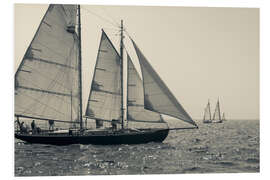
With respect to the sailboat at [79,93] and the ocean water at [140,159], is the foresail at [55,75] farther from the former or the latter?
the ocean water at [140,159]

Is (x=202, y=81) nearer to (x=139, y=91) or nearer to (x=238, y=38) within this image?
(x=238, y=38)

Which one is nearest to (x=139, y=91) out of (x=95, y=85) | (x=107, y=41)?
(x=95, y=85)

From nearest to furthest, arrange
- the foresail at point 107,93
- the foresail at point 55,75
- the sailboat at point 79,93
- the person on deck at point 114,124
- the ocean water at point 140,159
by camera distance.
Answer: the ocean water at point 140,159, the sailboat at point 79,93, the foresail at point 55,75, the foresail at point 107,93, the person on deck at point 114,124

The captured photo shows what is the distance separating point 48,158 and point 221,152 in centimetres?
471

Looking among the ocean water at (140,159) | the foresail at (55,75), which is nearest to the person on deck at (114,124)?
the ocean water at (140,159)

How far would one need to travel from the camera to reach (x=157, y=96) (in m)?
13.3

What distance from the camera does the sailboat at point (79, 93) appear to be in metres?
12.6

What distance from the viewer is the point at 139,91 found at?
47.2ft

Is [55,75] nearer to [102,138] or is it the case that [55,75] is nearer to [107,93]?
[107,93]

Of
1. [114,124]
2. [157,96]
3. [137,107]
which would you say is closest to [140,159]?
[157,96]

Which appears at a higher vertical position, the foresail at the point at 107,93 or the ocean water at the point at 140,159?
the foresail at the point at 107,93

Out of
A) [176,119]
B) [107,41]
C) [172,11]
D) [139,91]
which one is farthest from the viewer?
[139,91]

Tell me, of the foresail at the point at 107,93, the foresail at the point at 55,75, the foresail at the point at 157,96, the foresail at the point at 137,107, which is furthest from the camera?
the foresail at the point at 137,107

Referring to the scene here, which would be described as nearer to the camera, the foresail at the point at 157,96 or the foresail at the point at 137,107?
the foresail at the point at 157,96
